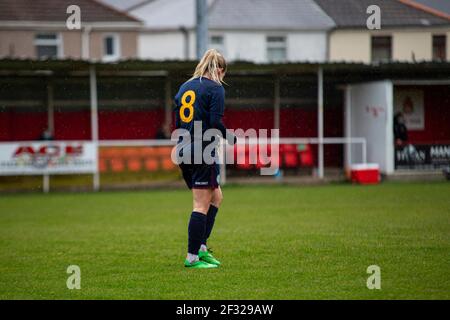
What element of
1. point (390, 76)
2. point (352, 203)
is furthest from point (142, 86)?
point (352, 203)

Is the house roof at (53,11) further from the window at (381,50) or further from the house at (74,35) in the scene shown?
the window at (381,50)

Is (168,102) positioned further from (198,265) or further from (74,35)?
(198,265)

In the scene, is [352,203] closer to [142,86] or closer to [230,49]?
[142,86]

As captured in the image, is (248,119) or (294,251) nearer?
(294,251)

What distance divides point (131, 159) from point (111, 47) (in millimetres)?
24201

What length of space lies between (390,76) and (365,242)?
58.5ft

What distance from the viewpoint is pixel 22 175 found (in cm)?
2270

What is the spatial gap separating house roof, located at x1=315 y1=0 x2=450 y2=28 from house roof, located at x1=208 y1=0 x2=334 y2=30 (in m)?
7.47

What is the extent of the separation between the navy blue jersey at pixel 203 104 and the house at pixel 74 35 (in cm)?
3314

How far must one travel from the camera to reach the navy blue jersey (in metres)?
8.33

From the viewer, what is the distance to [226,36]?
4556 centimetres

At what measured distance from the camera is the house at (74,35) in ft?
140
